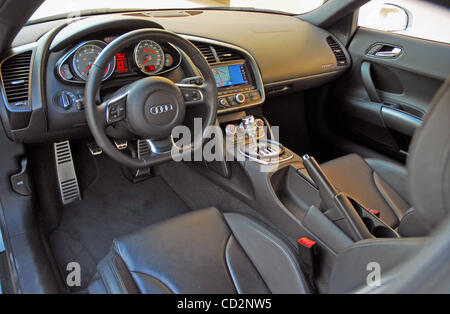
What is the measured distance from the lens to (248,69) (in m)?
1.95


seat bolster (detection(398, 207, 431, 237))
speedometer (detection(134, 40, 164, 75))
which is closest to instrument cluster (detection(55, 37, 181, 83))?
speedometer (detection(134, 40, 164, 75))

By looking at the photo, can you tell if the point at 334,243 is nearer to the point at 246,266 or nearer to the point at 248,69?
the point at 246,266

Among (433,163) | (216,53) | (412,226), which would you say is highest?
(433,163)

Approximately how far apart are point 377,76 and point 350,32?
34cm

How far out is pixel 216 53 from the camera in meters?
1.84

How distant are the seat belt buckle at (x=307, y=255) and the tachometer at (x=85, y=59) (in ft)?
3.12

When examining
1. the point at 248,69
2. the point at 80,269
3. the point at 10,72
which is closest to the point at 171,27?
the point at 248,69

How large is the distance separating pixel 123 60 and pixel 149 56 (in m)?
0.10

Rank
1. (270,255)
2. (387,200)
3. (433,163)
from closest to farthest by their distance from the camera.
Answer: (433,163) → (270,255) → (387,200)

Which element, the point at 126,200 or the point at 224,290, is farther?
the point at 126,200

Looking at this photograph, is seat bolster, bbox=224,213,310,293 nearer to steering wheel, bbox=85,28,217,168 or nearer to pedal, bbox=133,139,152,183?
steering wheel, bbox=85,28,217,168

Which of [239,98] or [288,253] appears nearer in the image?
[288,253]

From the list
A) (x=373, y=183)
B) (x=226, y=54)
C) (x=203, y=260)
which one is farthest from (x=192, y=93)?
(x=373, y=183)

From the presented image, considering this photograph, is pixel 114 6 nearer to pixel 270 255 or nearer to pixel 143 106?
pixel 143 106
